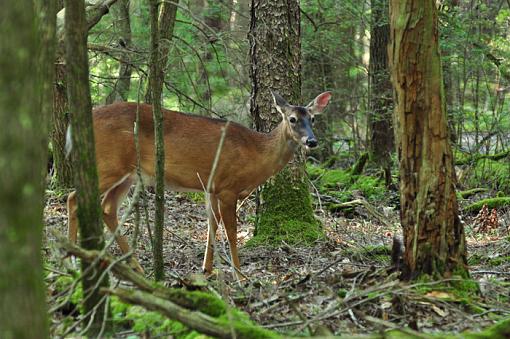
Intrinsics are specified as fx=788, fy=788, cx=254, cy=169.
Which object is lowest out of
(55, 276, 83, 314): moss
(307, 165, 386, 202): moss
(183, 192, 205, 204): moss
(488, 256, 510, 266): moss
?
(183, 192, 205, 204): moss

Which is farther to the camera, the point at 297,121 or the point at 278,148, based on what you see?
the point at 278,148

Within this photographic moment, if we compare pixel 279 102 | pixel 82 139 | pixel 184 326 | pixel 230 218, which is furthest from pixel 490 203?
pixel 82 139

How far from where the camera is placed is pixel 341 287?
5.36 meters

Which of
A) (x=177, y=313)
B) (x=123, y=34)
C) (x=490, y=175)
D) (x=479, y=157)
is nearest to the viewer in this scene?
(x=177, y=313)

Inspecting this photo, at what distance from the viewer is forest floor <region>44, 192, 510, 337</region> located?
442 centimetres

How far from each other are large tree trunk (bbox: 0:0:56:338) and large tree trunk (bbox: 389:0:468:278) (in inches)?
111

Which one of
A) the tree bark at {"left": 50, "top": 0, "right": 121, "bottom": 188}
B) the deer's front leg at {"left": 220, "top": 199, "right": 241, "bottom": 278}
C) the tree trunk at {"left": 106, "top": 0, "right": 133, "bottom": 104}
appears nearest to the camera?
the deer's front leg at {"left": 220, "top": 199, "right": 241, "bottom": 278}

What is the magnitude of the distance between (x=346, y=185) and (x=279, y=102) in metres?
5.11

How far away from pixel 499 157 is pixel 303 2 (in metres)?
4.33

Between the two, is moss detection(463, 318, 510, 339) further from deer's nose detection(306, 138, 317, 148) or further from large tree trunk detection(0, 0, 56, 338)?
deer's nose detection(306, 138, 317, 148)

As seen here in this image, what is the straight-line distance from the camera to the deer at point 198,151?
827 centimetres

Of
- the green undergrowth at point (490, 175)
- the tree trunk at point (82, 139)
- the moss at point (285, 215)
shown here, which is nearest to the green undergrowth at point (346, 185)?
the green undergrowth at point (490, 175)

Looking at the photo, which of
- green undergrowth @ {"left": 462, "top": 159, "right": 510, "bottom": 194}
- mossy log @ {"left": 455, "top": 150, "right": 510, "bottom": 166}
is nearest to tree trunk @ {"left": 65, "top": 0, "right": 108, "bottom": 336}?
green undergrowth @ {"left": 462, "top": 159, "right": 510, "bottom": 194}

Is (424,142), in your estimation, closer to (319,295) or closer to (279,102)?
(319,295)
